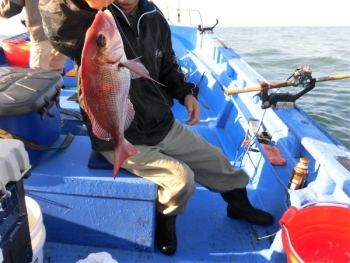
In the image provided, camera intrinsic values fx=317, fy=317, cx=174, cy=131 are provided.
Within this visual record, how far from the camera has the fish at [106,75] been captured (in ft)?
3.96

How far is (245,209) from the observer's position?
237 centimetres

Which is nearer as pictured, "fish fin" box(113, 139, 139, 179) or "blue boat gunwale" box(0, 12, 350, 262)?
"fish fin" box(113, 139, 139, 179)

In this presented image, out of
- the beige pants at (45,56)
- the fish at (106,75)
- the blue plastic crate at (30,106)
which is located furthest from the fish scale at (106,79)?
the beige pants at (45,56)

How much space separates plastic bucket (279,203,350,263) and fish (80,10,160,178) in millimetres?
1004

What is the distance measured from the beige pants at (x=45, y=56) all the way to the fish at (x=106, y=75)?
2.91 m

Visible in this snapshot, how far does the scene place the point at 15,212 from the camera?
1363 mm

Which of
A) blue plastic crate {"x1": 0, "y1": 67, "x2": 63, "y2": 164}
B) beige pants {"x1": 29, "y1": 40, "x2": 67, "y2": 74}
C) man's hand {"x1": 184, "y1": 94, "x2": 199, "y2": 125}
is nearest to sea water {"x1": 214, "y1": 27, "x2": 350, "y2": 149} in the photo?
man's hand {"x1": 184, "y1": 94, "x2": 199, "y2": 125}

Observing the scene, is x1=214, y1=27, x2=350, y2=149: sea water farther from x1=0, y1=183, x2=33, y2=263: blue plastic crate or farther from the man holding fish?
x1=0, y1=183, x2=33, y2=263: blue plastic crate

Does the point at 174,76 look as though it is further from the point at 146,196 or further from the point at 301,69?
the point at 301,69

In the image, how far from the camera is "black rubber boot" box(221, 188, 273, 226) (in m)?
2.35

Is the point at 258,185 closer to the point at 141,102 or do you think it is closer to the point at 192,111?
the point at 192,111

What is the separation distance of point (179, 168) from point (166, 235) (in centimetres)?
52

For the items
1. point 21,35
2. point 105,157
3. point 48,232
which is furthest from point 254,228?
point 21,35

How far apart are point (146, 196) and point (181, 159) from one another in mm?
393
